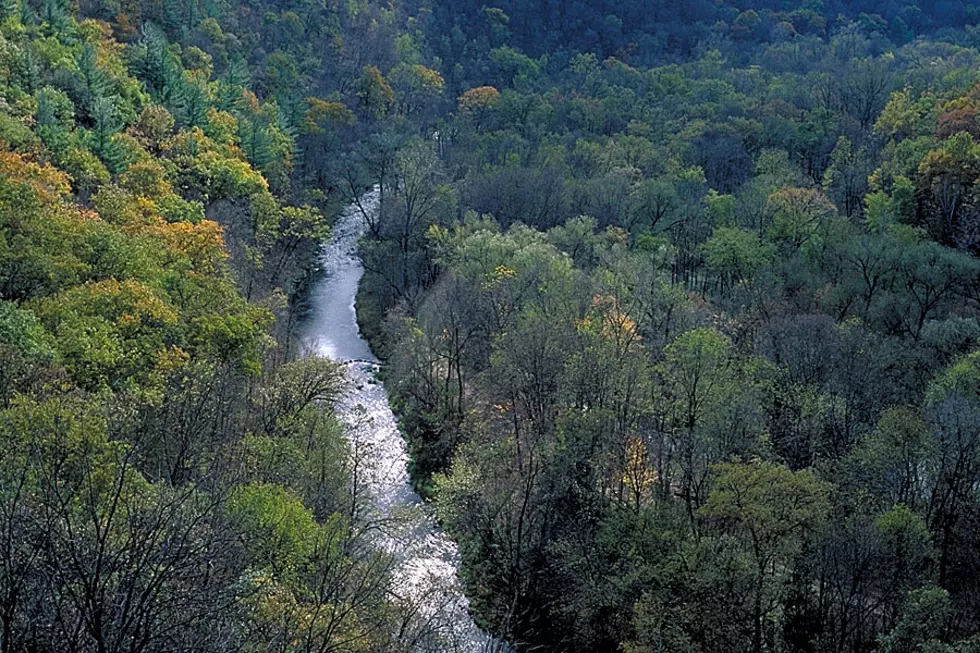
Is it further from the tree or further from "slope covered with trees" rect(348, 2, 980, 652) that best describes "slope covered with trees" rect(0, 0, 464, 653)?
the tree

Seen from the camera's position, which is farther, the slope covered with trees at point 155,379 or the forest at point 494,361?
the forest at point 494,361

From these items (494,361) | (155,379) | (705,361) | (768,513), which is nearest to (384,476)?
(494,361)

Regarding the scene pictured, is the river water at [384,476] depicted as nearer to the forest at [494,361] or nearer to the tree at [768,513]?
the forest at [494,361]

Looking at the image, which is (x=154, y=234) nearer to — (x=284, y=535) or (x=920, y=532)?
(x=284, y=535)

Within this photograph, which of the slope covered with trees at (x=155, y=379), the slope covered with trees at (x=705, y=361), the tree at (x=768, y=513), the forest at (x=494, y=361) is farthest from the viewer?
the slope covered with trees at (x=705, y=361)

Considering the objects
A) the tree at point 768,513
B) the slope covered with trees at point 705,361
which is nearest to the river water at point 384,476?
the slope covered with trees at point 705,361
